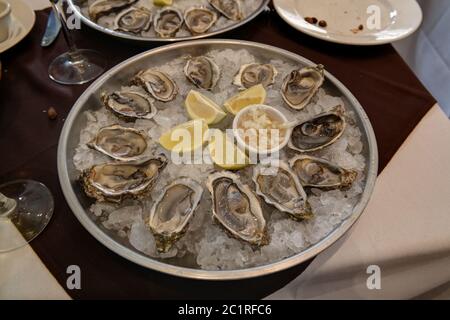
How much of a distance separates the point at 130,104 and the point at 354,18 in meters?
0.97

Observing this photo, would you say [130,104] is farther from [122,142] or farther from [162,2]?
[162,2]

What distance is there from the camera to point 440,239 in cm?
88

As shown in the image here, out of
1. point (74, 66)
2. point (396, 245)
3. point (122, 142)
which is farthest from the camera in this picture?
point (74, 66)

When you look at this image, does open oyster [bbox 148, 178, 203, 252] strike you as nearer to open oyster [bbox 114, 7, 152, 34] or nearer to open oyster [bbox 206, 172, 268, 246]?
open oyster [bbox 206, 172, 268, 246]

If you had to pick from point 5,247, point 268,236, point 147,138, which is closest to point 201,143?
point 147,138

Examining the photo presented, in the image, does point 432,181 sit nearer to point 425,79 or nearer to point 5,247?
point 5,247

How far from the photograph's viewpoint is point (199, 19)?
1415 millimetres

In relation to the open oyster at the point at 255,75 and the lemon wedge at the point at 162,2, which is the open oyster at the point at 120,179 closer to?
the open oyster at the point at 255,75

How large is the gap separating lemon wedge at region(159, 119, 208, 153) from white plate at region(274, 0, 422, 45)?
637 millimetres

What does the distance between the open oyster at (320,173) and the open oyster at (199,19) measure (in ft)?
2.17

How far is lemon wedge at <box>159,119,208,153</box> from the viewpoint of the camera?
0.97 meters

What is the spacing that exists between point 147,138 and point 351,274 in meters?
0.63

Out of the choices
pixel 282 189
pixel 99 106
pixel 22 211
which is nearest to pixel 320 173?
pixel 282 189

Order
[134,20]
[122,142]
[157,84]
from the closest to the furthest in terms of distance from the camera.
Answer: [122,142] → [157,84] → [134,20]
